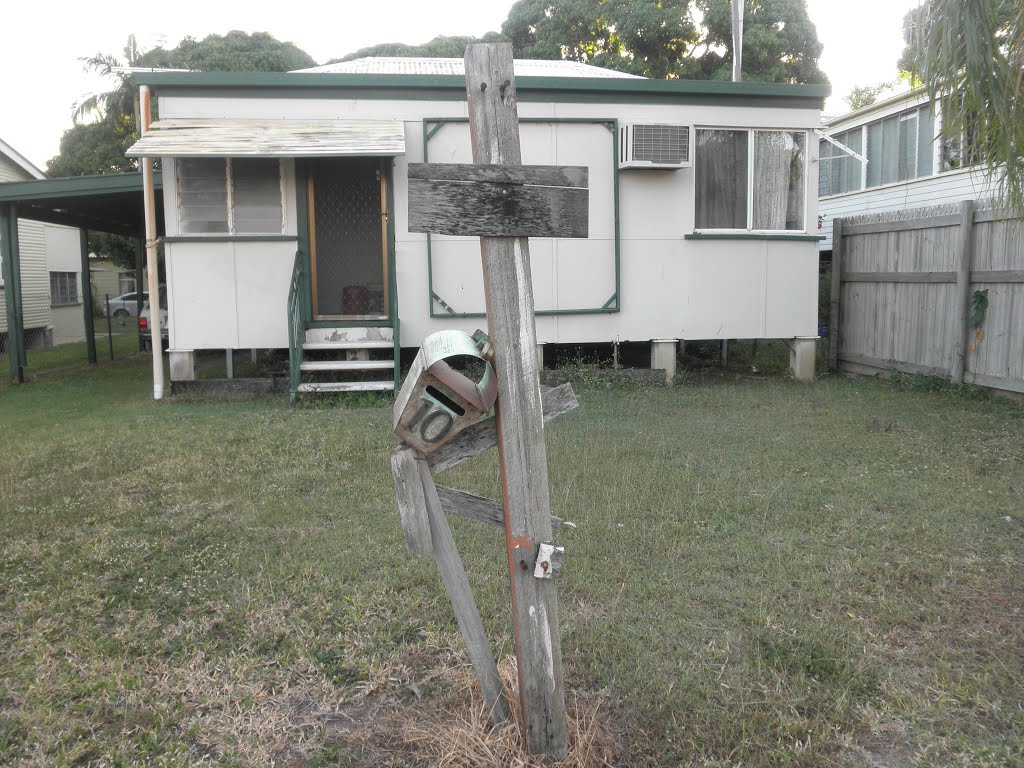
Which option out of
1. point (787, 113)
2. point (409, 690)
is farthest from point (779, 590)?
point (787, 113)

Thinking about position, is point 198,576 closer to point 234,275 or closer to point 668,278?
point 234,275

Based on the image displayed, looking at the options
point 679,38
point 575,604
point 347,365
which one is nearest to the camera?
point 575,604

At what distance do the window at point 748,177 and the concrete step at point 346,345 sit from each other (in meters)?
3.95

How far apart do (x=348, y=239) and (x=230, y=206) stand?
253 centimetres

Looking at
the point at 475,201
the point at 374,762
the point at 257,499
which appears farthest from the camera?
the point at 257,499

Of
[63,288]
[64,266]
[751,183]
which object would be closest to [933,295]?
[751,183]

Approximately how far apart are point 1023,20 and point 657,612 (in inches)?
186

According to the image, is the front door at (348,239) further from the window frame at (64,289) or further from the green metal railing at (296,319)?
the window frame at (64,289)

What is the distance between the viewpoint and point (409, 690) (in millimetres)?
3203

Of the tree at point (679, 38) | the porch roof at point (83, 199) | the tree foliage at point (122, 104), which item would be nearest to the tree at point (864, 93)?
the tree at point (679, 38)

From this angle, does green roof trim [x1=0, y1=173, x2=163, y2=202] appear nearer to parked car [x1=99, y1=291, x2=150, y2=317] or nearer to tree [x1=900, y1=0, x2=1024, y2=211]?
tree [x1=900, y1=0, x2=1024, y2=211]

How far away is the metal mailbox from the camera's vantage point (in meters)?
2.49

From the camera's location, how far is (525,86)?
976 centimetres

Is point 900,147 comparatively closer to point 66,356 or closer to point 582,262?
point 582,262
